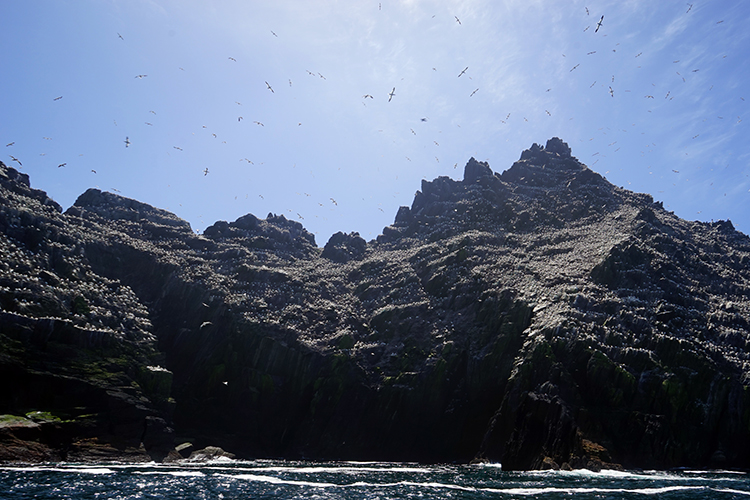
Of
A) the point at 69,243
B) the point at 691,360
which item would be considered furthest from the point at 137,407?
the point at 691,360

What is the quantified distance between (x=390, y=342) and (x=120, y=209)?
4254 inches

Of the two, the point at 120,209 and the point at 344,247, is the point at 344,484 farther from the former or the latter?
the point at 120,209

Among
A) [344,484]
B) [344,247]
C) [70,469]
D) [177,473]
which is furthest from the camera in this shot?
[344,247]

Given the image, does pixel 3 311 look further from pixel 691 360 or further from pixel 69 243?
pixel 691 360

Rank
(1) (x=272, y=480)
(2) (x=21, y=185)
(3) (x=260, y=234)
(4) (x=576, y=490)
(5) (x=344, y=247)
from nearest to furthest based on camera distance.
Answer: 1. (4) (x=576, y=490)
2. (1) (x=272, y=480)
3. (2) (x=21, y=185)
4. (3) (x=260, y=234)
5. (5) (x=344, y=247)

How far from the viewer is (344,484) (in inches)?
2041

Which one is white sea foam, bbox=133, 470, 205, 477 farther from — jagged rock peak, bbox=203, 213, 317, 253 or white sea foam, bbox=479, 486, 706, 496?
jagged rock peak, bbox=203, 213, 317, 253

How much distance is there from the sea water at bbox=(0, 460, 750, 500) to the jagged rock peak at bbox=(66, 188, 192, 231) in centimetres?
11743

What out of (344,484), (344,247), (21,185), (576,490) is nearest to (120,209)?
(21,185)

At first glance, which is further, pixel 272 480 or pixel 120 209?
pixel 120 209

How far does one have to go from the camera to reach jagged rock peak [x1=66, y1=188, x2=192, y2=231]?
16175 centimetres

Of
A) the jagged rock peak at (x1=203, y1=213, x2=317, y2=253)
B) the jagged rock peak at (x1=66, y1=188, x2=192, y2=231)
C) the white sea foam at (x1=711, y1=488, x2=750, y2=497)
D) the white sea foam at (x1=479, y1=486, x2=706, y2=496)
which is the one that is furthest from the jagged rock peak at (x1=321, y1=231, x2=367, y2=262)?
the white sea foam at (x1=711, y1=488, x2=750, y2=497)

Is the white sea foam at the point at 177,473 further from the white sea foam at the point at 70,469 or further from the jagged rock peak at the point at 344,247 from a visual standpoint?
the jagged rock peak at the point at 344,247

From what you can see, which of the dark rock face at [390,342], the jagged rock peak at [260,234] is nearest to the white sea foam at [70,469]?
the dark rock face at [390,342]
